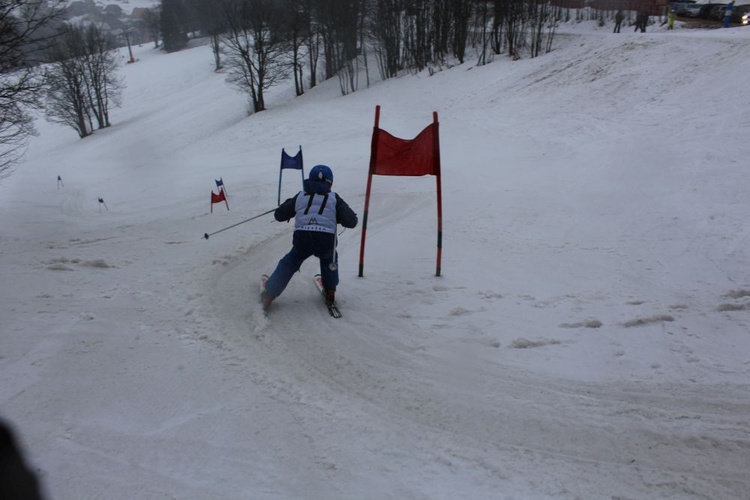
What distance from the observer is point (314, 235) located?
6270 mm

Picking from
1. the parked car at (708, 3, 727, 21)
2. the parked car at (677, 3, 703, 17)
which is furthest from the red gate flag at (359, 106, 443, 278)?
the parked car at (677, 3, 703, 17)

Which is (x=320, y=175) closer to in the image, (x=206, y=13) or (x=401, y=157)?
(x=401, y=157)

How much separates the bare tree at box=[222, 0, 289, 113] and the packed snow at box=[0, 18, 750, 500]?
31.1m

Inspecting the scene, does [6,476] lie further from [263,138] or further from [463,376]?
[263,138]

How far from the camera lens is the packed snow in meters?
3.47

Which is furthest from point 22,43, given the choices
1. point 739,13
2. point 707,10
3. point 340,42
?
point 707,10

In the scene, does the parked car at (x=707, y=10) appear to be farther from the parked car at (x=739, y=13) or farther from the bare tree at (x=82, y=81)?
the bare tree at (x=82, y=81)

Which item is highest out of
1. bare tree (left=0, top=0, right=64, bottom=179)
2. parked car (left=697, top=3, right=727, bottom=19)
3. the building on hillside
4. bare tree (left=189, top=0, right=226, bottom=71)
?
bare tree (left=189, top=0, right=226, bottom=71)

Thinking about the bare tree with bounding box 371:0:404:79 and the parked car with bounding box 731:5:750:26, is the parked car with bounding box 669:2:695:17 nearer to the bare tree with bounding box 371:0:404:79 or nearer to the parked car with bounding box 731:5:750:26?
the parked car with bounding box 731:5:750:26

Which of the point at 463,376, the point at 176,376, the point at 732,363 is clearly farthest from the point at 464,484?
the point at 732,363

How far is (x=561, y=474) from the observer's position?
3469 millimetres

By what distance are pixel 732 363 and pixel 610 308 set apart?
62.1 inches

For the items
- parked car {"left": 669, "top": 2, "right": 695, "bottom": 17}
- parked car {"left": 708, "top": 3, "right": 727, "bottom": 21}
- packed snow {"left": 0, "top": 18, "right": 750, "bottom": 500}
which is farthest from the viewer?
parked car {"left": 669, "top": 2, "right": 695, "bottom": 17}

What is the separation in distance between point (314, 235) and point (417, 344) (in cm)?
191
